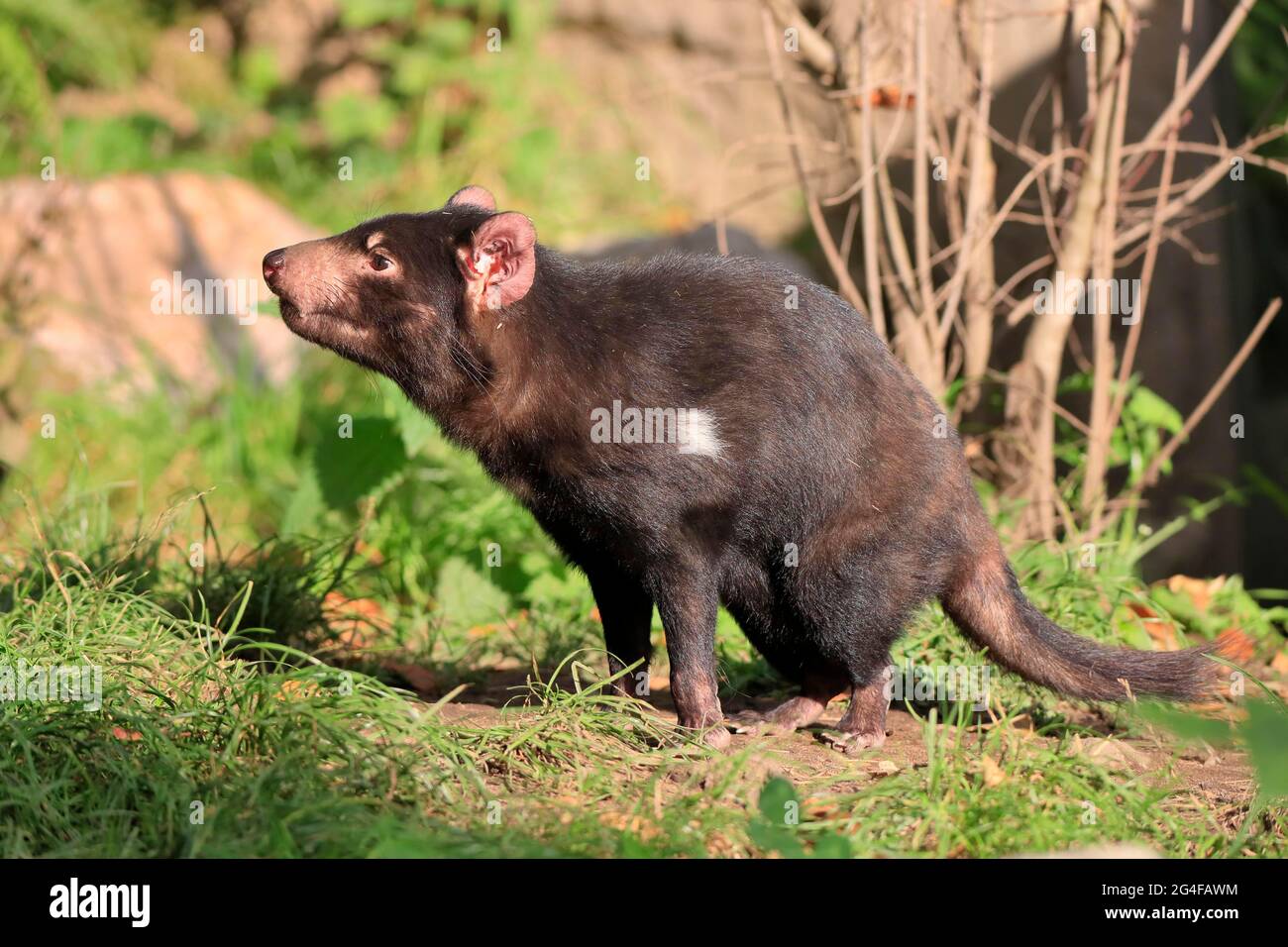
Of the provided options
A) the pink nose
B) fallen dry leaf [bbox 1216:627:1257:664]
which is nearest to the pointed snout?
the pink nose

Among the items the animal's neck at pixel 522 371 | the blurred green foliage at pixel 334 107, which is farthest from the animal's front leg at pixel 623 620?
the blurred green foliage at pixel 334 107

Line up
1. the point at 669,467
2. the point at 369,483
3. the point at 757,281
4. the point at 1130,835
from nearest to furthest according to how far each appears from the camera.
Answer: the point at 1130,835 < the point at 669,467 < the point at 757,281 < the point at 369,483

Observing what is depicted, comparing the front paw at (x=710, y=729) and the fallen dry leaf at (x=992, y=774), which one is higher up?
the front paw at (x=710, y=729)

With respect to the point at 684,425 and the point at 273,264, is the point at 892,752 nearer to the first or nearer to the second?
the point at 684,425

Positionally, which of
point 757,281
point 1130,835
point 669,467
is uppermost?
point 757,281

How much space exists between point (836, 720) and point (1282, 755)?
8.65 feet

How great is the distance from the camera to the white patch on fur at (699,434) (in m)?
3.56

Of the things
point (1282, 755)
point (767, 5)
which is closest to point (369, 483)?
point (767, 5)

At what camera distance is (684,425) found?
11.7 ft

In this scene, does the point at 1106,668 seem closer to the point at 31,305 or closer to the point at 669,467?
the point at 669,467

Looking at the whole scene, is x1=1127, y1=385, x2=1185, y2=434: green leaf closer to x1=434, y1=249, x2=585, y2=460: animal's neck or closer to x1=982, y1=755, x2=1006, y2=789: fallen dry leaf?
x1=982, y1=755, x2=1006, y2=789: fallen dry leaf

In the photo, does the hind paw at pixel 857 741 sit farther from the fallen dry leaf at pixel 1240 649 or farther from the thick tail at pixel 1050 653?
the fallen dry leaf at pixel 1240 649

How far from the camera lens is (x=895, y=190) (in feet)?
21.1

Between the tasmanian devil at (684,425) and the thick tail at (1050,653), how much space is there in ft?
0.04
